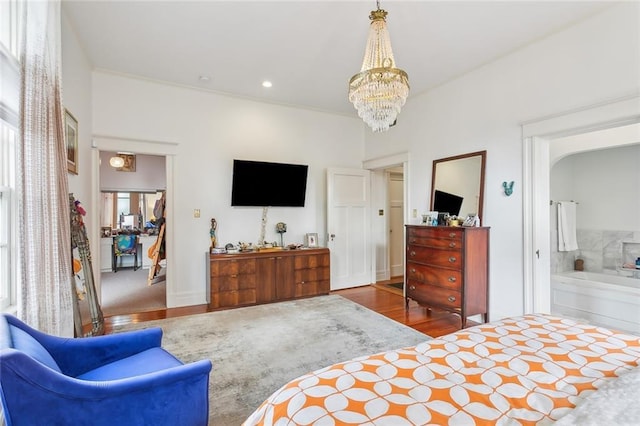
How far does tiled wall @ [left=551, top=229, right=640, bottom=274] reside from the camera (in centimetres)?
429

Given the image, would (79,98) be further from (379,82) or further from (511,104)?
(511,104)

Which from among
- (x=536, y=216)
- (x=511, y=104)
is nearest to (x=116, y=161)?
(x=511, y=104)

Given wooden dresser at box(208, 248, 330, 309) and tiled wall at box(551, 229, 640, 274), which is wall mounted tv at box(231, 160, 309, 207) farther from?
tiled wall at box(551, 229, 640, 274)

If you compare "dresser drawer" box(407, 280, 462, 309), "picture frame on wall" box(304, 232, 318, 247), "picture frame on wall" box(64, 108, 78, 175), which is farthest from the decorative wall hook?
"picture frame on wall" box(64, 108, 78, 175)

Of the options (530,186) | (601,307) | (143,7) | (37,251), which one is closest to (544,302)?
(601,307)

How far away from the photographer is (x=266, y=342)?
9.88ft

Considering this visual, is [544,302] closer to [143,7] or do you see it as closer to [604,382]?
[604,382]

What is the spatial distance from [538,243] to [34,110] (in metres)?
4.34

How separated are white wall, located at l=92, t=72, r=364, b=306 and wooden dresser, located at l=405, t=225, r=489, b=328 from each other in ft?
6.95

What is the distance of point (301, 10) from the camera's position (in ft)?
8.86

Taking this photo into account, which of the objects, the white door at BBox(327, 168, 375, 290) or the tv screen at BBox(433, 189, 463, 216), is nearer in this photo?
the tv screen at BBox(433, 189, 463, 216)

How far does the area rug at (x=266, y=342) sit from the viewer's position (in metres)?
2.19

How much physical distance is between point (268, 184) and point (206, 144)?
110 centimetres

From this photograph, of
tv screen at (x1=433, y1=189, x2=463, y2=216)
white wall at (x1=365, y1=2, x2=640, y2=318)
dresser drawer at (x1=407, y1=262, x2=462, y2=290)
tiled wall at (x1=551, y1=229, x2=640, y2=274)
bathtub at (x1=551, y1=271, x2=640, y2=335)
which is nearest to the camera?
white wall at (x1=365, y1=2, x2=640, y2=318)
